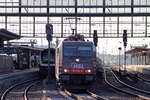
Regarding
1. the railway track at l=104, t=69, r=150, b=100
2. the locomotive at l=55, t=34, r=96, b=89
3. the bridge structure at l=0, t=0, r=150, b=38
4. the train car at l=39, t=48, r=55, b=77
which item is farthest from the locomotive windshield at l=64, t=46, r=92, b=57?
the bridge structure at l=0, t=0, r=150, b=38

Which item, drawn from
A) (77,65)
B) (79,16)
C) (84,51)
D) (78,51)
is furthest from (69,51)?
(79,16)

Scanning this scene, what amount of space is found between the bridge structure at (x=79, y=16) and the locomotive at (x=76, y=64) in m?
20.4

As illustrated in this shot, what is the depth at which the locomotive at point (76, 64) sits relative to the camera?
20.8m

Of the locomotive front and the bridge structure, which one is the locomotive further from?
the bridge structure

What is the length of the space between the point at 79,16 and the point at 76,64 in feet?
74.6

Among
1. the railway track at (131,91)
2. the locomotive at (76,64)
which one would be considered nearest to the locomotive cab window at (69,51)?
the locomotive at (76,64)

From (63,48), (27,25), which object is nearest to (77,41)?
(63,48)

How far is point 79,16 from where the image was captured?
141ft

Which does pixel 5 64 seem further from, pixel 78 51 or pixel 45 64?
pixel 78 51

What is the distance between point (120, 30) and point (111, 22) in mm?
1593

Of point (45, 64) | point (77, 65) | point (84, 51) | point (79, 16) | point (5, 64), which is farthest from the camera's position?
point (5, 64)

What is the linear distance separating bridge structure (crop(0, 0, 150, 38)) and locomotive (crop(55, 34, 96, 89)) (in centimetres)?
2041

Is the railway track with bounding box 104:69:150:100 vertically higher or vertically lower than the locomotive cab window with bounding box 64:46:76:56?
lower

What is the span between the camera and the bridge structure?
141 feet
